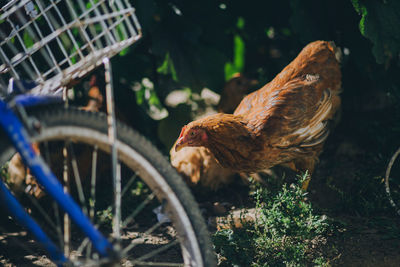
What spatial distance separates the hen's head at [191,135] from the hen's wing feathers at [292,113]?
0.34 meters

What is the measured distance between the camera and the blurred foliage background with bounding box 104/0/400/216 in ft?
9.85

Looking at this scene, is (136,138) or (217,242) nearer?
(136,138)

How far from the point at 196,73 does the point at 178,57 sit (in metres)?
0.22

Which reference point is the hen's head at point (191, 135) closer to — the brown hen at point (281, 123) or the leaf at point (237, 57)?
the brown hen at point (281, 123)

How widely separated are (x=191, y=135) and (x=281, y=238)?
2.79ft

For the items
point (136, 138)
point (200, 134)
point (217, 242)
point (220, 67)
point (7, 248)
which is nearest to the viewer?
point (136, 138)

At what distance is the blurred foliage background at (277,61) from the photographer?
3.00 m

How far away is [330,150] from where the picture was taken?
378 cm

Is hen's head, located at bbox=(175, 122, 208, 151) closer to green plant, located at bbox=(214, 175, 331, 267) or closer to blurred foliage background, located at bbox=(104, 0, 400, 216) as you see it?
green plant, located at bbox=(214, 175, 331, 267)

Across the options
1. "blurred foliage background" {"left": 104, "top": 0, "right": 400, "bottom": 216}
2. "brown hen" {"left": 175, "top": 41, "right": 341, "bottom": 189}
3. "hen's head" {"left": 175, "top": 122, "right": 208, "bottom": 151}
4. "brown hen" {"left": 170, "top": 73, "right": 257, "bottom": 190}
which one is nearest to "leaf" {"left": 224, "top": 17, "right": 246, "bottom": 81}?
"blurred foliage background" {"left": 104, "top": 0, "right": 400, "bottom": 216}

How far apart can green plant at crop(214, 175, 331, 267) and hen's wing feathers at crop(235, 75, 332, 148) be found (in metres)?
0.39

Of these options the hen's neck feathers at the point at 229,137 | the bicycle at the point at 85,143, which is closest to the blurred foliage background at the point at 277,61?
the hen's neck feathers at the point at 229,137

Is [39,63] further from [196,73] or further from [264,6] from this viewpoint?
[264,6]

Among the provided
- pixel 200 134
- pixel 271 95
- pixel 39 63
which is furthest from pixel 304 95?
pixel 39 63
